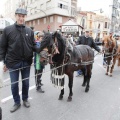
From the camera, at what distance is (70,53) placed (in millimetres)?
4203

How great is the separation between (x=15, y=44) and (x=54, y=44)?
774 millimetres

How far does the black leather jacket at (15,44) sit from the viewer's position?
11.5 ft

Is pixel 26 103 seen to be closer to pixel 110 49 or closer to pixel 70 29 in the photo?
pixel 110 49

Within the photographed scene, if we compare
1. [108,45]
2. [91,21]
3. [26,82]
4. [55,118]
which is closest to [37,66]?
[26,82]

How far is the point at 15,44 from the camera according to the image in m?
3.51

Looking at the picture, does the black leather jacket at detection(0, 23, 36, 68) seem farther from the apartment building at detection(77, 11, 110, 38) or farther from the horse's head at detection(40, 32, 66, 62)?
the apartment building at detection(77, 11, 110, 38)

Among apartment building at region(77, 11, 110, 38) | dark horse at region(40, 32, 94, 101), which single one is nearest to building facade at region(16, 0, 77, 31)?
apartment building at region(77, 11, 110, 38)

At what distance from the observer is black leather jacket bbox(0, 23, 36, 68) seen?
11.5 ft

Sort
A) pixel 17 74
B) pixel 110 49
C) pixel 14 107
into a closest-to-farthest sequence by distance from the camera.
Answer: pixel 17 74 → pixel 14 107 → pixel 110 49

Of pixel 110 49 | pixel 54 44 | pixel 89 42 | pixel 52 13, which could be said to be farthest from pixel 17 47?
pixel 52 13

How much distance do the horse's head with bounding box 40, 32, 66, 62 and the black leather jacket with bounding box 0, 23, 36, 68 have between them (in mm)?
436

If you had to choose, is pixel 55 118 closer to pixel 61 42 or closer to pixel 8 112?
pixel 8 112

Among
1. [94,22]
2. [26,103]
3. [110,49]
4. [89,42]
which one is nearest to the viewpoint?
[26,103]

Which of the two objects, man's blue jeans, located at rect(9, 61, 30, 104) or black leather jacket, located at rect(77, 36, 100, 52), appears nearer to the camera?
man's blue jeans, located at rect(9, 61, 30, 104)
